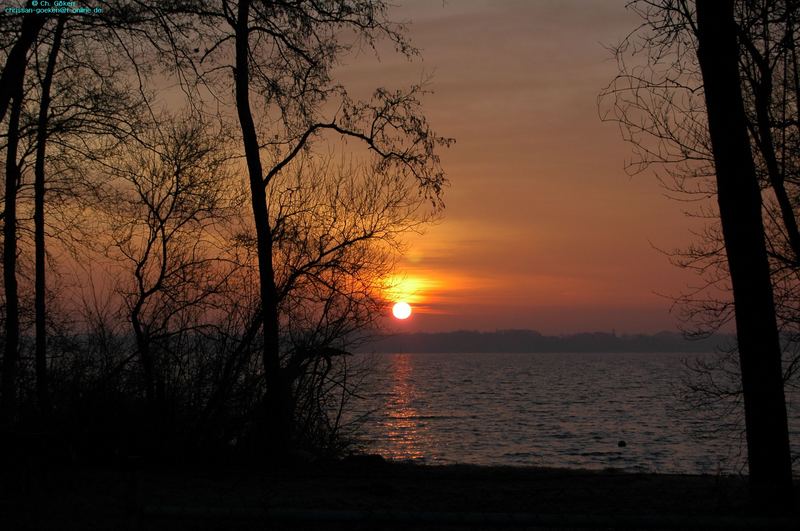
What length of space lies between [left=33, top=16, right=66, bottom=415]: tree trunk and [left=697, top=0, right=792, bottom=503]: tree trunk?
1042 cm

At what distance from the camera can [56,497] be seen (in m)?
10.7

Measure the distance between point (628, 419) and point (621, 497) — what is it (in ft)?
176

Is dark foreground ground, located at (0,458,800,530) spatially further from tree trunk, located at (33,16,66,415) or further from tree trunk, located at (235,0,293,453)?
tree trunk, located at (33,16,66,415)

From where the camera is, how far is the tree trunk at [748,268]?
9.23 meters

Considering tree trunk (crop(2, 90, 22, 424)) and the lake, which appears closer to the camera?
tree trunk (crop(2, 90, 22, 424))

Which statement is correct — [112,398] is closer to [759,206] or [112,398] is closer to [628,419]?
[759,206]

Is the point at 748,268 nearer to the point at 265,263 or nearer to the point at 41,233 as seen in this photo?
the point at 265,263

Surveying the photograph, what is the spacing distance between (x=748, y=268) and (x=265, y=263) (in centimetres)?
956

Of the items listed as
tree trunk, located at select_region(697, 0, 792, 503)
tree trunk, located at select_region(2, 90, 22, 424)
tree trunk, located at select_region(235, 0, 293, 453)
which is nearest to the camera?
tree trunk, located at select_region(697, 0, 792, 503)

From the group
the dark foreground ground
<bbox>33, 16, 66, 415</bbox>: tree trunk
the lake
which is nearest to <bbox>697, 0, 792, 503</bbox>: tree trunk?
the dark foreground ground

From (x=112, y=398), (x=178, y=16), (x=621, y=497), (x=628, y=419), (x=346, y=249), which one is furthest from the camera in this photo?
(x=628, y=419)

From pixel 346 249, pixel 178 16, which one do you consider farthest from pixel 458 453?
pixel 178 16

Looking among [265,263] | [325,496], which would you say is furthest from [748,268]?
[265,263]

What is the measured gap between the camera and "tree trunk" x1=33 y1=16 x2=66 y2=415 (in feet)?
49.4
